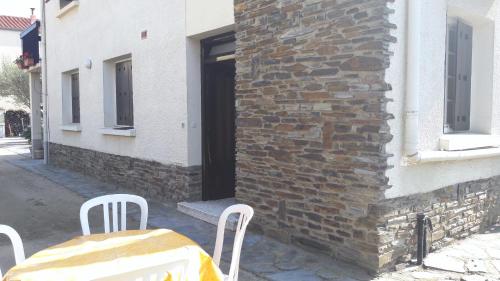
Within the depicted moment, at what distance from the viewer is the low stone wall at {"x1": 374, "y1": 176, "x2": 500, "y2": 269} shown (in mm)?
4449

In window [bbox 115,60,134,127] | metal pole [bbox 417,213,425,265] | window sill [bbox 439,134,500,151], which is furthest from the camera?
window [bbox 115,60,134,127]

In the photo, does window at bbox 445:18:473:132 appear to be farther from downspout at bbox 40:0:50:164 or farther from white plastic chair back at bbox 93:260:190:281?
downspout at bbox 40:0:50:164

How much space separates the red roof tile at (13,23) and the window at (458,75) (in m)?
31.8

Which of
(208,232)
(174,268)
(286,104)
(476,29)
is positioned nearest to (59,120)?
(208,232)

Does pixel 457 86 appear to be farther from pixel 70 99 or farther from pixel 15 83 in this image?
pixel 15 83

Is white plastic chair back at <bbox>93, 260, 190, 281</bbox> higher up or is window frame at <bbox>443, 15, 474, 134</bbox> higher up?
window frame at <bbox>443, 15, 474, 134</bbox>

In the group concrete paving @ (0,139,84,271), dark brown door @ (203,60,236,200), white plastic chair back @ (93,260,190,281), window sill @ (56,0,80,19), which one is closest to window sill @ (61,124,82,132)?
concrete paving @ (0,139,84,271)

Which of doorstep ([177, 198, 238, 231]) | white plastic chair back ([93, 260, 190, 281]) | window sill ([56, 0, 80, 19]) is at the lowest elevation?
doorstep ([177, 198, 238, 231])

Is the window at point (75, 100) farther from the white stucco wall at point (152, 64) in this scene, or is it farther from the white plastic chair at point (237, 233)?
the white plastic chair at point (237, 233)

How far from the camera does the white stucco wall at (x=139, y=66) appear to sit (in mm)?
7281

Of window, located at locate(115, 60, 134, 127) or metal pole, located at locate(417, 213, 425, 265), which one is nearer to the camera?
metal pole, located at locate(417, 213, 425, 265)

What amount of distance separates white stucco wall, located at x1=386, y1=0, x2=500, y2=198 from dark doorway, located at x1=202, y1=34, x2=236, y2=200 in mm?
3063

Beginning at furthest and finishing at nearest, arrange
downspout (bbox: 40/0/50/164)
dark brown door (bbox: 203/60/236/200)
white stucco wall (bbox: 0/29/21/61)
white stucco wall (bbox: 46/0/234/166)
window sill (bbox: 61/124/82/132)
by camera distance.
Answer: white stucco wall (bbox: 0/29/21/61)
downspout (bbox: 40/0/50/164)
window sill (bbox: 61/124/82/132)
dark brown door (bbox: 203/60/236/200)
white stucco wall (bbox: 46/0/234/166)

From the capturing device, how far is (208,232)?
589 centimetres
